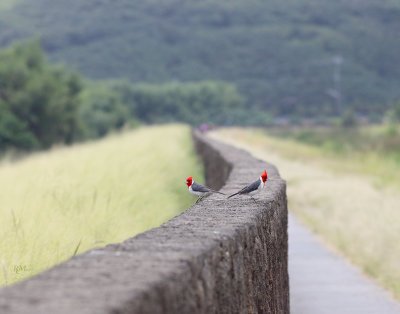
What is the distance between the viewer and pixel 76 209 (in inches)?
307

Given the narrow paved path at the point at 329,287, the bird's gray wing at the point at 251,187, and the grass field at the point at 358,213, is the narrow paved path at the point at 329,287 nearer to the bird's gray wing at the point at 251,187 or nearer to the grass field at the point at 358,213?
the grass field at the point at 358,213

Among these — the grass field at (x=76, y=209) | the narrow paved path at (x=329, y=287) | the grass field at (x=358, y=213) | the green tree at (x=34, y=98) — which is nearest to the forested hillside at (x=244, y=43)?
the green tree at (x=34, y=98)

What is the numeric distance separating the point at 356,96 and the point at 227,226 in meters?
132

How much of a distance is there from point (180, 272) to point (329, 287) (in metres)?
6.41

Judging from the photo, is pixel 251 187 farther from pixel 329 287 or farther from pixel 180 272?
pixel 329 287

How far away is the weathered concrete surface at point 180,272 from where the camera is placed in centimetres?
270

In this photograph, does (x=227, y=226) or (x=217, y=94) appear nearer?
(x=227, y=226)

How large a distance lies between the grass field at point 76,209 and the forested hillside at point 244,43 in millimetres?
116441

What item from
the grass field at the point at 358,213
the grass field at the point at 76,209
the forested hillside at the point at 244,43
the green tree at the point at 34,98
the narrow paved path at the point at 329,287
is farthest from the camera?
the forested hillside at the point at 244,43

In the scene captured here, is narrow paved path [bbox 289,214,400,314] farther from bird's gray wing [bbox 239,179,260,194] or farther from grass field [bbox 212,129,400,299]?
bird's gray wing [bbox 239,179,260,194]

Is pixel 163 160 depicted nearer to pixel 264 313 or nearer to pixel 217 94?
pixel 264 313

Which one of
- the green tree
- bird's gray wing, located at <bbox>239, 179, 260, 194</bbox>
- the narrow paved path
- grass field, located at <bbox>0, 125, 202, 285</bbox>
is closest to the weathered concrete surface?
bird's gray wing, located at <bbox>239, 179, 260, 194</bbox>

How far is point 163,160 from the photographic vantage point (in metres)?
16.1

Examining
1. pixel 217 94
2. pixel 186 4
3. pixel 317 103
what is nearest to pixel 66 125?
pixel 217 94
